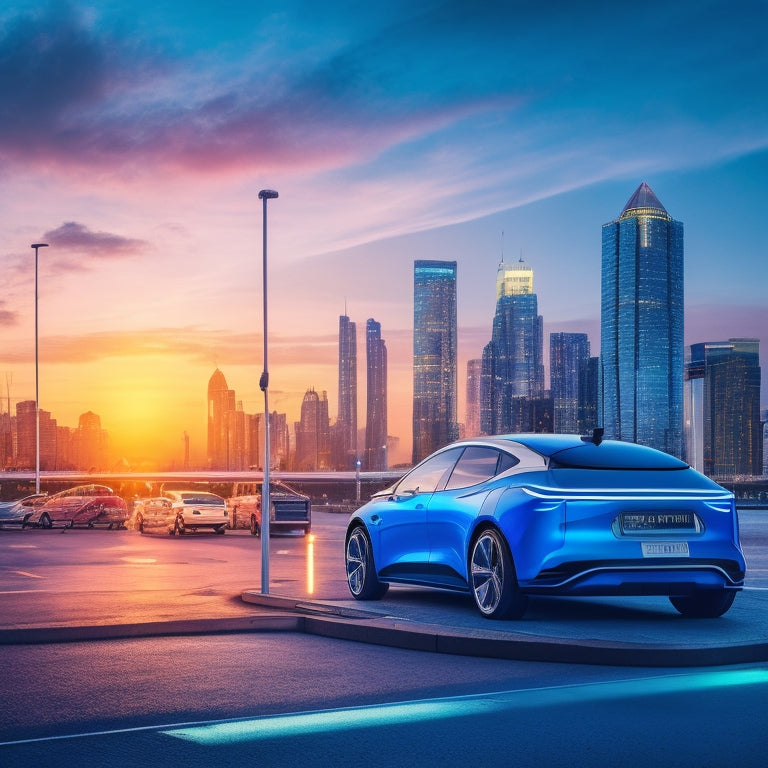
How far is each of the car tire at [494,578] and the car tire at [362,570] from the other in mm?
1995

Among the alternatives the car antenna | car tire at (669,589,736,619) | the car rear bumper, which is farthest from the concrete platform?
the car antenna

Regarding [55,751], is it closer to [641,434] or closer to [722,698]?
[722,698]

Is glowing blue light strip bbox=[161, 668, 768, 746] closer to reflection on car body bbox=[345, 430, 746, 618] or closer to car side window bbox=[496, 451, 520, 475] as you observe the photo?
reflection on car body bbox=[345, 430, 746, 618]

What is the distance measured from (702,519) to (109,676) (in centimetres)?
509

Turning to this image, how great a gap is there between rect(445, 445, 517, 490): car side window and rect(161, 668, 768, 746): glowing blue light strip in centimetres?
305

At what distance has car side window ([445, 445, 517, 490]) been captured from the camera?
10.4 metres

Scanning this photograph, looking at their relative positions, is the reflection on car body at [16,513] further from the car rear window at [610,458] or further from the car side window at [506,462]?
the car rear window at [610,458]

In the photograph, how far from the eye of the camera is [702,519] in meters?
9.72

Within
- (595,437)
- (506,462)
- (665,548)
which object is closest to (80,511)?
(506,462)

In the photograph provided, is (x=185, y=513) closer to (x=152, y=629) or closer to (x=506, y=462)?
(x=152, y=629)

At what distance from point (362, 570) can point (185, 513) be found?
2043cm

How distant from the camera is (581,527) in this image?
9352 millimetres

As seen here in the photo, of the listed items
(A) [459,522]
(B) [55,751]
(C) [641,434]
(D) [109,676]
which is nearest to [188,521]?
(A) [459,522]

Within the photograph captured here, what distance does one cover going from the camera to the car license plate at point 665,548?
9445 mm
